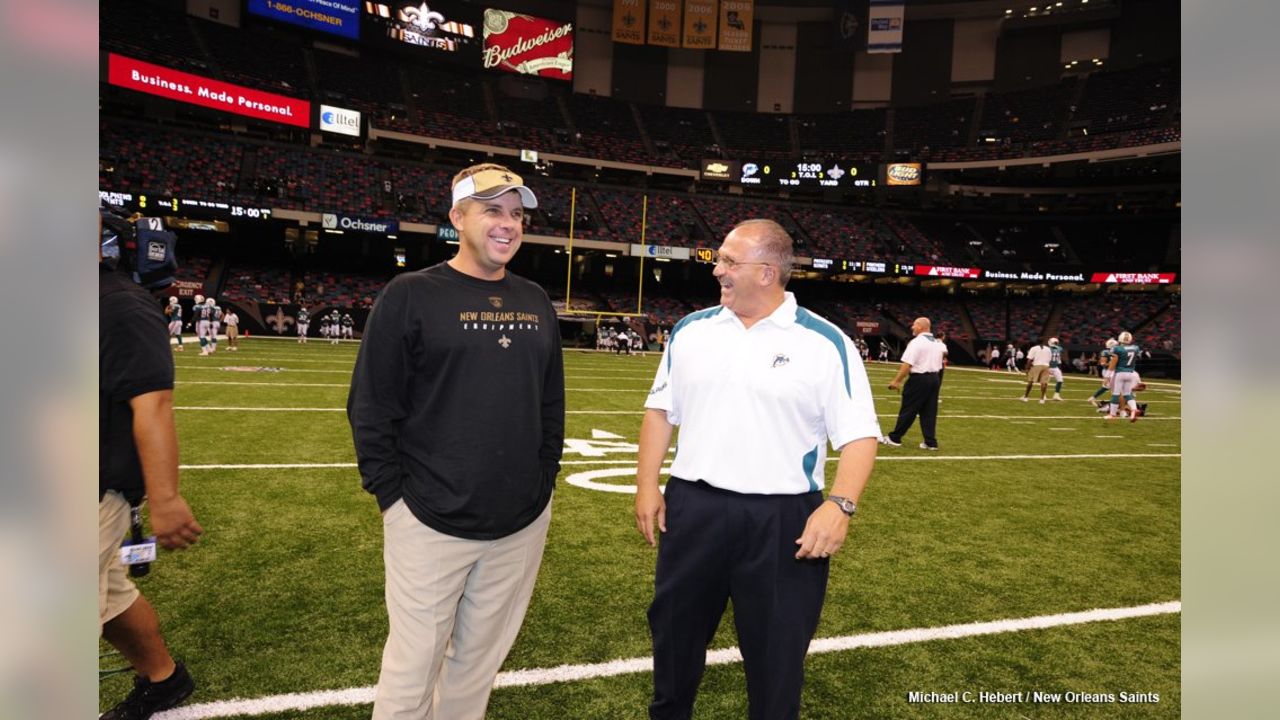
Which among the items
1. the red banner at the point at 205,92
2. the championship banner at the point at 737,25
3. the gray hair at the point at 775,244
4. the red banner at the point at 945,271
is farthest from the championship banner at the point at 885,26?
the gray hair at the point at 775,244

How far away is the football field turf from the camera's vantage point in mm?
3479

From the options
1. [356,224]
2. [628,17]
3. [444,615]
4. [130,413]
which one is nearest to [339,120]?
[356,224]

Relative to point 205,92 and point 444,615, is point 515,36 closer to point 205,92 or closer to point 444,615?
point 205,92

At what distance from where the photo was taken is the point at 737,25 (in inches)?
1949

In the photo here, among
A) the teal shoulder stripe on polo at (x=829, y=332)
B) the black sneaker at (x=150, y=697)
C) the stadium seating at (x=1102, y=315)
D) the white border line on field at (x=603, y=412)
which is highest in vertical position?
the stadium seating at (x=1102, y=315)

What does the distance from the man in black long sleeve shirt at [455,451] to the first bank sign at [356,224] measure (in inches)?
1434

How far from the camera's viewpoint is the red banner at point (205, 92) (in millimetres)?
32906

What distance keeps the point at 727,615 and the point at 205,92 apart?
41.1 meters

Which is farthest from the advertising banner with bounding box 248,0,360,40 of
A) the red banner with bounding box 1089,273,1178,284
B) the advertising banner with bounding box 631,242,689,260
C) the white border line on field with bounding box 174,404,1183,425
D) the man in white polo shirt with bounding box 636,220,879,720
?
the man in white polo shirt with bounding box 636,220,879,720

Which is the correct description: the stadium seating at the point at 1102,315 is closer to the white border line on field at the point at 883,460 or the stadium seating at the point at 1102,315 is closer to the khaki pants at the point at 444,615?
the white border line on field at the point at 883,460

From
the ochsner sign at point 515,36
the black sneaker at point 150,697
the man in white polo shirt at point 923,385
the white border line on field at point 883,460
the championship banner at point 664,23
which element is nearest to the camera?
the black sneaker at point 150,697
